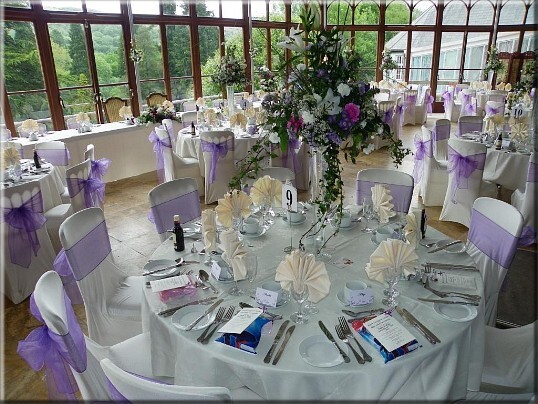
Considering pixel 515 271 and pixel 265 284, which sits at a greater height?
pixel 265 284

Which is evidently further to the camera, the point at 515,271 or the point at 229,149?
the point at 229,149

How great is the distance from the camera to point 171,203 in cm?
284

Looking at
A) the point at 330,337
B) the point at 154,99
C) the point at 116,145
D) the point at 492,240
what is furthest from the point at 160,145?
the point at 330,337

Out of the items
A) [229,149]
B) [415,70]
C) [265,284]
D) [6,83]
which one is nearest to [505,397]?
[265,284]

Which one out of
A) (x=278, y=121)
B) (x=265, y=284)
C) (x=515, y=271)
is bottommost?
A: (x=515, y=271)

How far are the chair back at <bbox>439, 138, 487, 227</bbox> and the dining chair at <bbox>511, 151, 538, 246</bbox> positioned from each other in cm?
42

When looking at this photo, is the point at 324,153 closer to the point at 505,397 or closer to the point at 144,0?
the point at 505,397

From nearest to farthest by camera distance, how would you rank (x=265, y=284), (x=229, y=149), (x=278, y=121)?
(x=265, y=284)
(x=278, y=121)
(x=229, y=149)

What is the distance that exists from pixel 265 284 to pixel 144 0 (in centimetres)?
824

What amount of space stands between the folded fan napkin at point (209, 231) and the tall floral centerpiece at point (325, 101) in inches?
18.7

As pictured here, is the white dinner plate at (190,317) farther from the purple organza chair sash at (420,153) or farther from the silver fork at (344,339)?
the purple organza chair sash at (420,153)

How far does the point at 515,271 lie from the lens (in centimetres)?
360

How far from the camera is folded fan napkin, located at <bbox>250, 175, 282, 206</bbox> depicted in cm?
255

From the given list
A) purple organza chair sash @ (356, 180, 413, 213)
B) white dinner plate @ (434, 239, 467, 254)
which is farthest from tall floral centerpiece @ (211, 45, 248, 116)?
white dinner plate @ (434, 239, 467, 254)
